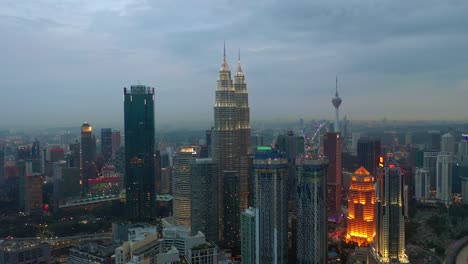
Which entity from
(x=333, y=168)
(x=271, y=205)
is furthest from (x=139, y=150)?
(x=271, y=205)

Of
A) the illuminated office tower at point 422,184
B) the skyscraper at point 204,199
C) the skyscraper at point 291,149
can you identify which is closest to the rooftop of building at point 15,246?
the skyscraper at point 204,199

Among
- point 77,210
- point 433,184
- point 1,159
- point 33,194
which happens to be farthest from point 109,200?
point 433,184

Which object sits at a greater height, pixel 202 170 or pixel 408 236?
pixel 202 170

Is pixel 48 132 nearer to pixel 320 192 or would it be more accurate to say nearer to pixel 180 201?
pixel 180 201

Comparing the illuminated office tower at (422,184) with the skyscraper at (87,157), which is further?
the skyscraper at (87,157)

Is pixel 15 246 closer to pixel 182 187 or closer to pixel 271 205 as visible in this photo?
pixel 182 187

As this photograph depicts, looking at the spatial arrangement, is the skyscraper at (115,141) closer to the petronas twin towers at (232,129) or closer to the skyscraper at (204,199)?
the petronas twin towers at (232,129)

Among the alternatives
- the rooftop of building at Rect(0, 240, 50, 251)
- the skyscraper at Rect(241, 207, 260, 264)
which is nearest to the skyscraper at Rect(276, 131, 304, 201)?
the skyscraper at Rect(241, 207, 260, 264)
